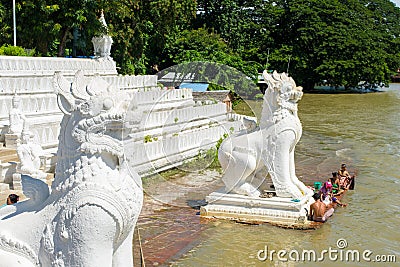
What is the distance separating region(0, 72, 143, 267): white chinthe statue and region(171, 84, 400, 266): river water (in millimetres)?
3265

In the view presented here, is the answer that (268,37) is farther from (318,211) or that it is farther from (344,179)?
(318,211)

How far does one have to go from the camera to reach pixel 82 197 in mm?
4293

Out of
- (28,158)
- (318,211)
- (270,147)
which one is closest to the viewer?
(28,158)

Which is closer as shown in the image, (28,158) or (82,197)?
(82,197)

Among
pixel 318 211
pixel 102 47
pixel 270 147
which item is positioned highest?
pixel 102 47

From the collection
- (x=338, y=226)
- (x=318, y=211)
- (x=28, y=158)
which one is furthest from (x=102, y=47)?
(x=338, y=226)

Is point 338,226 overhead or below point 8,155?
below

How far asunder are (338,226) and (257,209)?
1409mm

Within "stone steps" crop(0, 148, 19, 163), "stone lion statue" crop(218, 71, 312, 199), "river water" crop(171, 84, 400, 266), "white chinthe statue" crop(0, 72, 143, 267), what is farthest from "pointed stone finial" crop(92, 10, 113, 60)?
"white chinthe statue" crop(0, 72, 143, 267)

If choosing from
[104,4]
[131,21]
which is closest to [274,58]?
[131,21]

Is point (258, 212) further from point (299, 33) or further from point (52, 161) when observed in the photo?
point (299, 33)

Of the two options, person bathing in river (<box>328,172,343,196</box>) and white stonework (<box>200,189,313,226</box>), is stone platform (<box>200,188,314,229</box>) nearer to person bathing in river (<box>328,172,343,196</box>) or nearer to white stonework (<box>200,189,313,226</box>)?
white stonework (<box>200,189,313,226</box>)

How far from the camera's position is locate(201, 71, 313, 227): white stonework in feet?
30.7

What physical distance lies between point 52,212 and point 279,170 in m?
5.61
